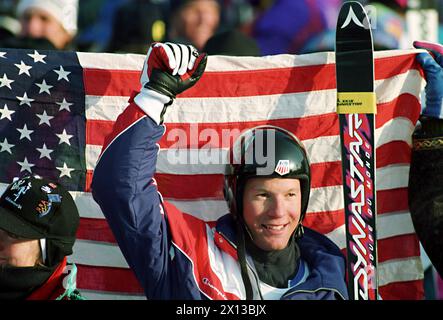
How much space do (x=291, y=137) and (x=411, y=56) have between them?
2.74 ft

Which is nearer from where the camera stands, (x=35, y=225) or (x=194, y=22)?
(x=35, y=225)

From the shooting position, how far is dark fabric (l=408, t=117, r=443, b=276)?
4523mm

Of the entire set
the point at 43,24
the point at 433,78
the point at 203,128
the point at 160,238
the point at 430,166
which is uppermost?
the point at 43,24

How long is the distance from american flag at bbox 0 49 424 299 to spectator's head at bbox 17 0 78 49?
1.46 metres

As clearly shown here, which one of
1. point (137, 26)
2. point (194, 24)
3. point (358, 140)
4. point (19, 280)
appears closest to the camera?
point (19, 280)

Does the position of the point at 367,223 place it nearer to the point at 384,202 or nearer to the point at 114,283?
the point at 384,202

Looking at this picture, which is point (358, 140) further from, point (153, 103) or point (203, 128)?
point (153, 103)

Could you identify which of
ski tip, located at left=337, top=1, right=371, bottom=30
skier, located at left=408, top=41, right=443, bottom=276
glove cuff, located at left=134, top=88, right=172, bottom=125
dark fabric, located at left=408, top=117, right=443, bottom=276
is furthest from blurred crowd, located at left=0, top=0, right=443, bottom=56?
glove cuff, located at left=134, top=88, right=172, bottom=125

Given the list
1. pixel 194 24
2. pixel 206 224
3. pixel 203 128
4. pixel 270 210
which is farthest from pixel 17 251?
pixel 194 24

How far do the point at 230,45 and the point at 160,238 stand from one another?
5.97ft

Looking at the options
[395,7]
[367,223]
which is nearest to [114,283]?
[367,223]

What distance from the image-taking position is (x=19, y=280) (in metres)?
3.67

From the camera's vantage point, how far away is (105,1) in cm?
745

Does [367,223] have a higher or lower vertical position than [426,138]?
lower
